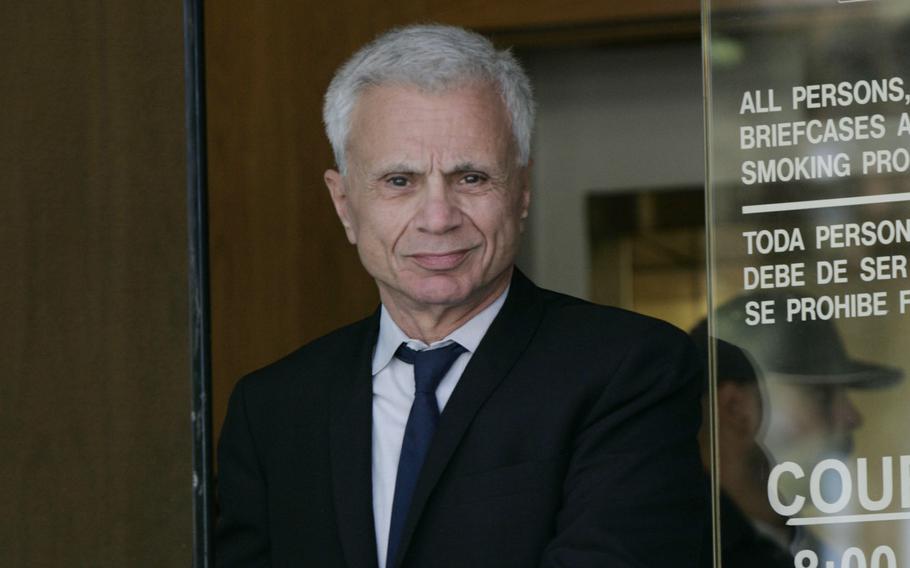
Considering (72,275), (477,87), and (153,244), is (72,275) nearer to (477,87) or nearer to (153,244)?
(153,244)

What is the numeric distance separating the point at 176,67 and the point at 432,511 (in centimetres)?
65

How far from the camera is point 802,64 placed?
2.23 meters

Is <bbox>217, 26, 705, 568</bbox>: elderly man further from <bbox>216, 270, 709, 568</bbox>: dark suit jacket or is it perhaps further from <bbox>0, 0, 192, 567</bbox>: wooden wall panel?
<bbox>0, 0, 192, 567</bbox>: wooden wall panel

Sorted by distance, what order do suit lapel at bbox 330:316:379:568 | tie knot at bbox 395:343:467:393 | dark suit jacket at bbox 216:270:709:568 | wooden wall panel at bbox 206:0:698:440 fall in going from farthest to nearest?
wooden wall panel at bbox 206:0:698:440
tie knot at bbox 395:343:467:393
suit lapel at bbox 330:316:379:568
dark suit jacket at bbox 216:270:709:568

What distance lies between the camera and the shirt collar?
94.0 inches

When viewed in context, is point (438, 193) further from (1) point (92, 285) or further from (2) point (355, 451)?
(1) point (92, 285)

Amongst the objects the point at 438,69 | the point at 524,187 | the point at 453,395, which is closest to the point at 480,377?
the point at 453,395

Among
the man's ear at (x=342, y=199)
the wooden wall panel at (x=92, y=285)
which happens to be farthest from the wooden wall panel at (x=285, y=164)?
the wooden wall panel at (x=92, y=285)

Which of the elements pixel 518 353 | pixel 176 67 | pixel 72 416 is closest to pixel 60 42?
pixel 176 67

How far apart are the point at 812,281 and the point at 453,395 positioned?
0.49 m

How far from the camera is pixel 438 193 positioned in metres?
2.32

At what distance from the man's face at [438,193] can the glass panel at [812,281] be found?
0.97 feet

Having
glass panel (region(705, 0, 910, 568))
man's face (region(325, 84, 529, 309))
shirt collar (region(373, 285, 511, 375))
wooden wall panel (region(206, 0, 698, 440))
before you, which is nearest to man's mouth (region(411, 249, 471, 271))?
man's face (region(325, 84, 529, 309))

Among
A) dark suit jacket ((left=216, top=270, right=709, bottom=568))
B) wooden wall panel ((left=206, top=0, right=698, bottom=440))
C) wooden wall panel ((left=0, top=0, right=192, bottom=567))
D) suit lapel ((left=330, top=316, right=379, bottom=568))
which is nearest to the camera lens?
wooden wall panel ((left=0, top=0, right=192, bottom=567))
